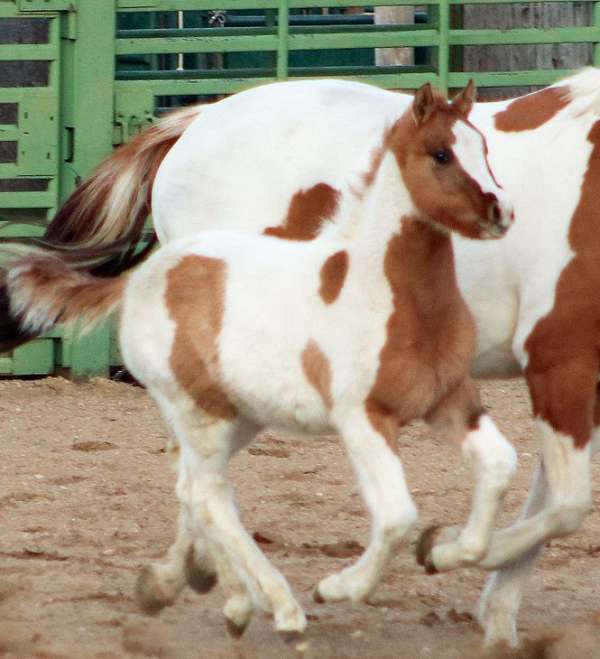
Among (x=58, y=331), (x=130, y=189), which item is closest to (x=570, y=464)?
(x=130, y=189)

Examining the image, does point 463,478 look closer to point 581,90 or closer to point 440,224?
point 581,90

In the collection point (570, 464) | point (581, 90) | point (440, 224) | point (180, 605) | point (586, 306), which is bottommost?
point (180, 605)

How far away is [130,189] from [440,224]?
177 centimetres

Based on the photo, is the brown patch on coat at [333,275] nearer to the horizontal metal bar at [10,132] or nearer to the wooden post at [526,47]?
the horizontal metal bar at [10,132]

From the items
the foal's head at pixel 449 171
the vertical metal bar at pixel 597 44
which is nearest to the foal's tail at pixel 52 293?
the foal's head at pixel 449 171

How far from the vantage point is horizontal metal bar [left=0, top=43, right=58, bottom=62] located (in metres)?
7.33

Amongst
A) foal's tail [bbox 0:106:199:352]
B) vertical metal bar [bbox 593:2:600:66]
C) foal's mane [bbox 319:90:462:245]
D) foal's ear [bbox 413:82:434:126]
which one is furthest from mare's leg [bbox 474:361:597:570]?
vertical metal bar [bbox 593:2:600:66]

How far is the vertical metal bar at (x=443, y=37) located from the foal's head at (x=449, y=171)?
149 inches

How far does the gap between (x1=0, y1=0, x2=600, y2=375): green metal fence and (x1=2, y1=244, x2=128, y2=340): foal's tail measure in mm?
2938

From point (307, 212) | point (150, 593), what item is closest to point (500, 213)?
point (307, 212)

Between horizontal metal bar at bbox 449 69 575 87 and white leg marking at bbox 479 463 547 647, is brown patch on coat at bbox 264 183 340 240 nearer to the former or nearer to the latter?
white leg marking at bbox 479 463 547 647

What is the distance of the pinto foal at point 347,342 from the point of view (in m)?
3.55

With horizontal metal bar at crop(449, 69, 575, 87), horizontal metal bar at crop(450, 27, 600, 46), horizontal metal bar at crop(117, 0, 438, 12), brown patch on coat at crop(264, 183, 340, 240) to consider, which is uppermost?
horizontal metal bar at crop(117, 0, 438, 12)

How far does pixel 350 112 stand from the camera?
4730 millimetres
